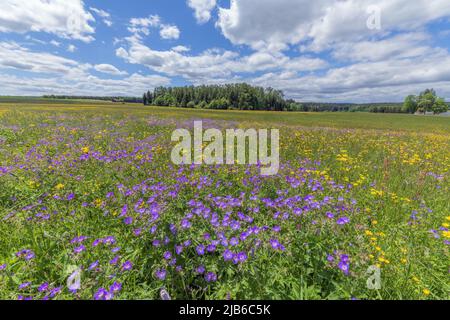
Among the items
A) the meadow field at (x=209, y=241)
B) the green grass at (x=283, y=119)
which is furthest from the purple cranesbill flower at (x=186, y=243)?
the green grass at (x=283, y=119)

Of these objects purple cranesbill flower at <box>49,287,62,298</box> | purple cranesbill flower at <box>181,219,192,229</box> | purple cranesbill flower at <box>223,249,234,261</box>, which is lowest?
purple cranesbill flower at <box>49,287,62,298</box>

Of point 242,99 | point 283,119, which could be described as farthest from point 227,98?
point 283,119

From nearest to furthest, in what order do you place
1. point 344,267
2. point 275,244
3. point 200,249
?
point 344,267, point 275,244, point 200,249

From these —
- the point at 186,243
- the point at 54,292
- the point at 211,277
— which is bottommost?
the point at 211,277

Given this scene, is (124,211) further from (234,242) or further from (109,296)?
(234,242)

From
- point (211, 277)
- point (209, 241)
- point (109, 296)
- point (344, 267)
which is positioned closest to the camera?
point (109, 296)

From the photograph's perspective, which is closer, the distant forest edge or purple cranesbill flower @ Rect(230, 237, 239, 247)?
purple cranesbill flower @ Rect(230, 237, 239, 247)

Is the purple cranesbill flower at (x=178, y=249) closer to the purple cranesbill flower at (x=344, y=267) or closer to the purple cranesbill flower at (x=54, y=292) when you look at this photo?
the purple cranesbill flower at (x=54, y=292)

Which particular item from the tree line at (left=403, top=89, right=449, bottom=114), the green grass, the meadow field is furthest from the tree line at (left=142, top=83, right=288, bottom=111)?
the meadow field

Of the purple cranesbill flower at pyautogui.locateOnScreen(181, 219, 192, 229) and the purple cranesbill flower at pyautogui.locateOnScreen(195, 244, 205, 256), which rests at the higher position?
the purple cranesbill flower at pyautogui.locateOnScreen(181, 219, 192, 229)

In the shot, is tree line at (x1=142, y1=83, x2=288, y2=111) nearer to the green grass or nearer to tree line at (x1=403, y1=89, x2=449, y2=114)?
the green grass

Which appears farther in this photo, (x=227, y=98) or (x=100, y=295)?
(x=227, y=98)
